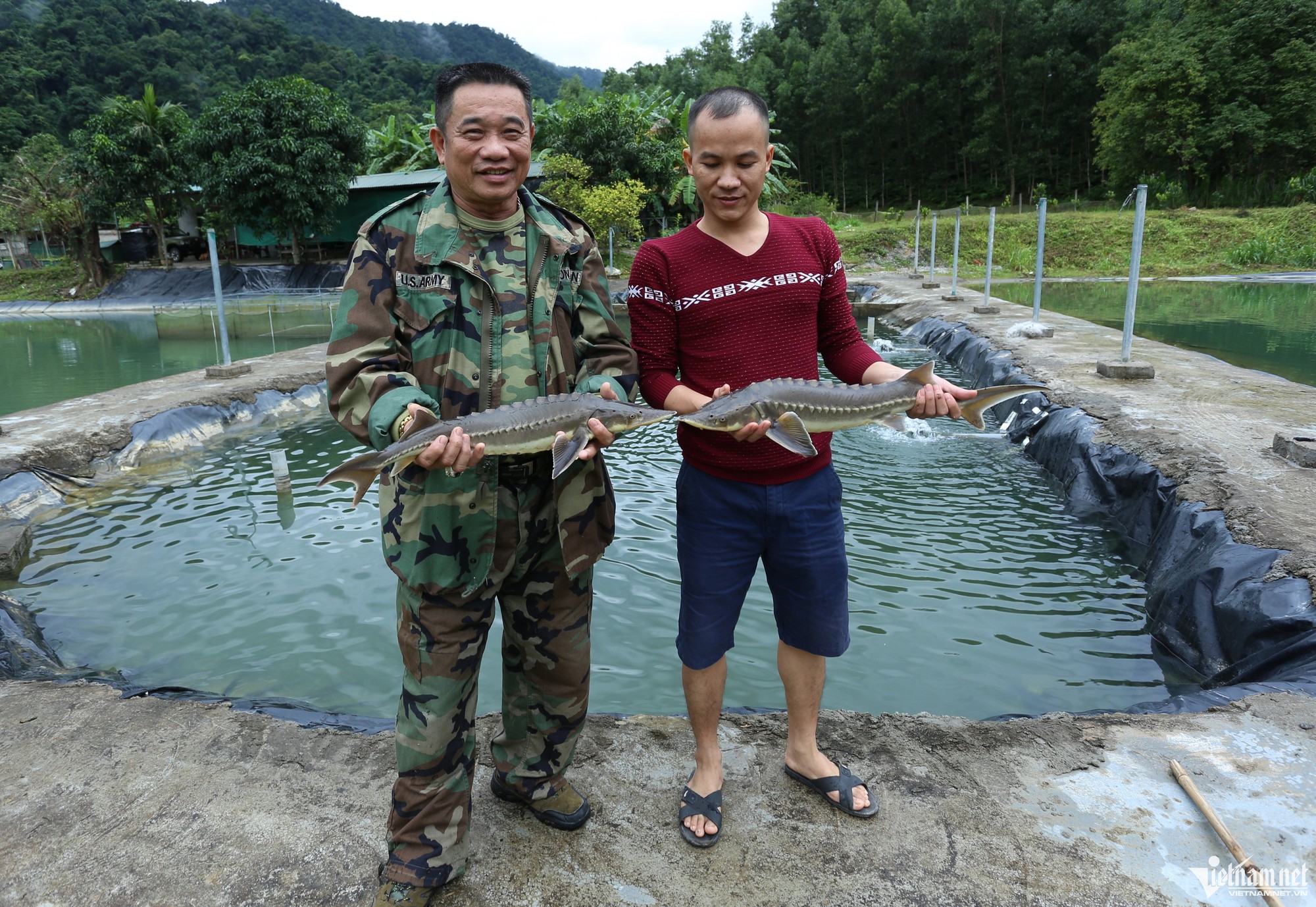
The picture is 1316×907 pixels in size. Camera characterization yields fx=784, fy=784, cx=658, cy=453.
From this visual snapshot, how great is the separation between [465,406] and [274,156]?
3503 cm

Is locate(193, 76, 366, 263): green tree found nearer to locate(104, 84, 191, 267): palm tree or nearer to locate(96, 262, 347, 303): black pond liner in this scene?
locate(96, 262, 347, 303): black pond liner

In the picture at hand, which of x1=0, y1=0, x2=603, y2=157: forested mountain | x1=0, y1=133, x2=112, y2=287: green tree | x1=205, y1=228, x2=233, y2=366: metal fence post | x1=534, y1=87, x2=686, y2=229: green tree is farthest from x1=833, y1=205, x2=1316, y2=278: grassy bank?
x1=0, y1=0, x2=603, y2=157: forested mountain

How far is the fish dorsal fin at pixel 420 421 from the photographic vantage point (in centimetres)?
204

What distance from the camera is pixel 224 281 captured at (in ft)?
105

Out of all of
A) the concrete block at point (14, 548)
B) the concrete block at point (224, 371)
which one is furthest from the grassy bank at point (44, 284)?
the concrete block at point (14, 548)

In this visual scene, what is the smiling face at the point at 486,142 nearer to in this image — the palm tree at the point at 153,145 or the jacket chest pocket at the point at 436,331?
the jacket chest pocket at the point at 436,331

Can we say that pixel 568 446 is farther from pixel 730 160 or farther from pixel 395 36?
pixel 395 36

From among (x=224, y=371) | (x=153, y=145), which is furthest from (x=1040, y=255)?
(x=153, y=145)

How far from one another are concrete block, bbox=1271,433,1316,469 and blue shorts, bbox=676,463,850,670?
488 centimetres

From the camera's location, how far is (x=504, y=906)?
2.31 m

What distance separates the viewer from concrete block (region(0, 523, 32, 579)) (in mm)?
5926

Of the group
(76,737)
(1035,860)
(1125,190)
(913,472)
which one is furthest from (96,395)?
(1125,190)

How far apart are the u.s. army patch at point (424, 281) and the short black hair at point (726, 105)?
840mm

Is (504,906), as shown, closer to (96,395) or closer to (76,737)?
(76,737)
